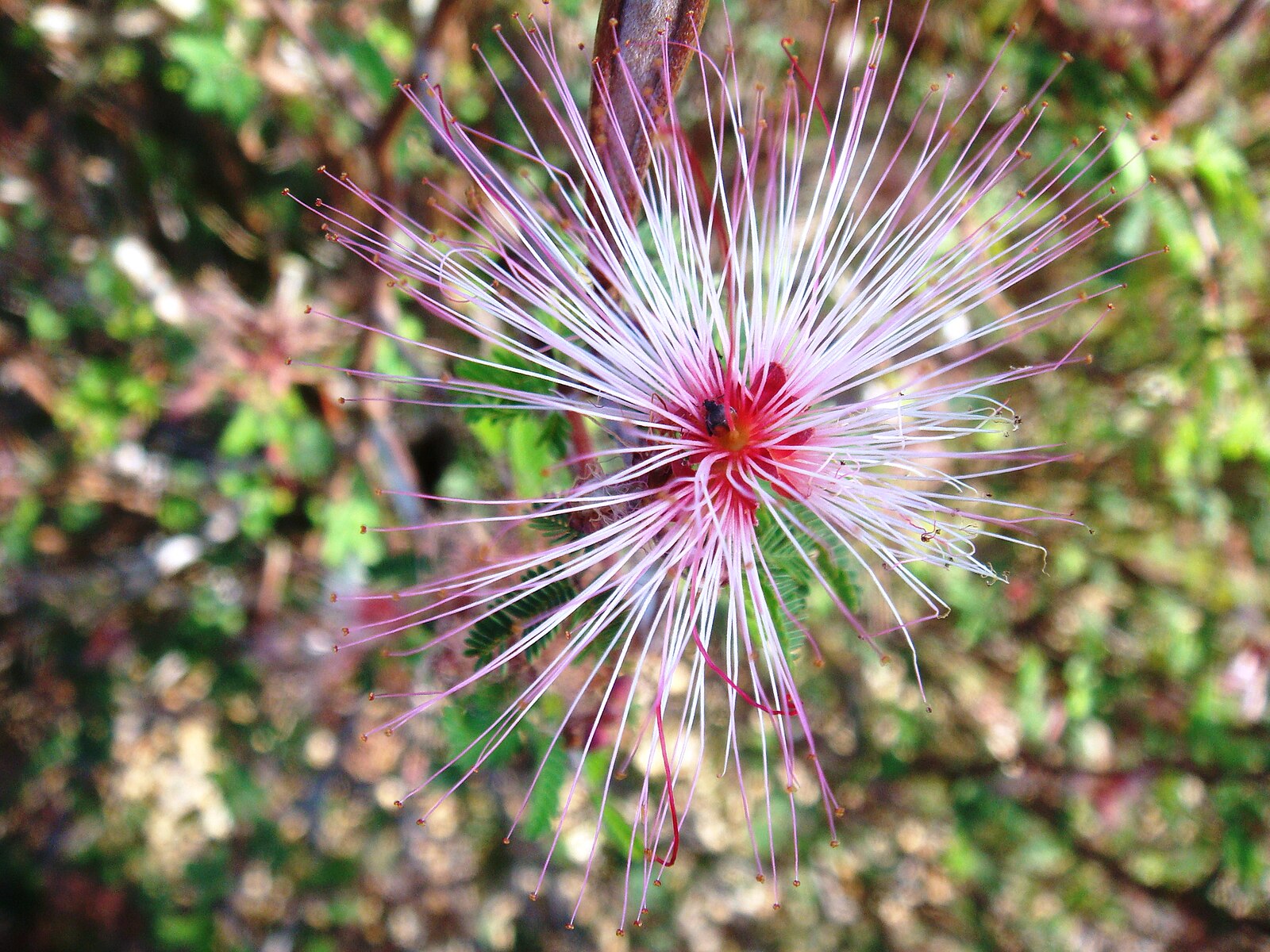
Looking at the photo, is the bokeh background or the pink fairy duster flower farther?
the bokeh background

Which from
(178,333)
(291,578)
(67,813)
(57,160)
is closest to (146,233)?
(57,160)

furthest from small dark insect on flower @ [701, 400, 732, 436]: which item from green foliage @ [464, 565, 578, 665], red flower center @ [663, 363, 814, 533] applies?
green foliage @ [464, 565, 578, 665]

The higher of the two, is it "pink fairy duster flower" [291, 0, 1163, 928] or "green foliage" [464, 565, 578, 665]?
"pink fairy duster flower" [291, 0, 1163, 928]

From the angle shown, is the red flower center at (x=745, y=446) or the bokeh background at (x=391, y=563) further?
the bokeh background at (x=391, y=563)

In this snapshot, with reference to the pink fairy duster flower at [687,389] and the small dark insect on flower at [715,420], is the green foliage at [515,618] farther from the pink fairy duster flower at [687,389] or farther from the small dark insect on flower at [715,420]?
the small dark insect on flower at [715,420]

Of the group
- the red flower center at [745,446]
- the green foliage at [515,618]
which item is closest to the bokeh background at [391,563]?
the green foliage at [515,618]

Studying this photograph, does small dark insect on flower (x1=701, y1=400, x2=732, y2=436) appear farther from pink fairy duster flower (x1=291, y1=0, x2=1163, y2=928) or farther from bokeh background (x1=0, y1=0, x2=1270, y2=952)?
bokeh background (x1=0, y1=0, x2=1270, y2=952)

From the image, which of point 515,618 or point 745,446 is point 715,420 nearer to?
point 745,446

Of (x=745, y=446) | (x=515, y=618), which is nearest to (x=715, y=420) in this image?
(x=745, y=446)

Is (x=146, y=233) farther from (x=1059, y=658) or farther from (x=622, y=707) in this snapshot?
(x=1059, y=658)
